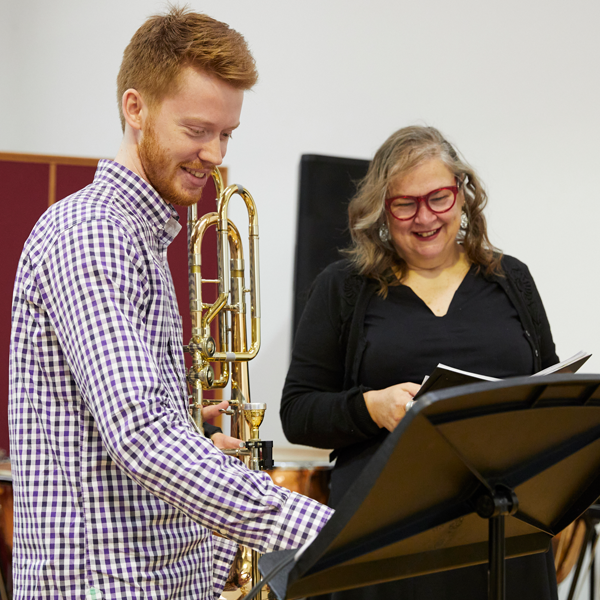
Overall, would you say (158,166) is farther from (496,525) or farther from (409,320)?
(409,320)

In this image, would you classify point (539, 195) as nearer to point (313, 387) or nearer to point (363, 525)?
point (313, 387)

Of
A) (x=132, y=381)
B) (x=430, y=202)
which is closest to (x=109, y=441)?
(x=132, y=381)

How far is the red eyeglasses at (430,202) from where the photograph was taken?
72.4 inches

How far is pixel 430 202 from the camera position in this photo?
184 centimetres

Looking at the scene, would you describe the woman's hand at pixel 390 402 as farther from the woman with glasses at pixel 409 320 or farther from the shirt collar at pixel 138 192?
the shirt collar at pixel 138 192

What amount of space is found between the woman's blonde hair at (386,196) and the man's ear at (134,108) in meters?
0.94

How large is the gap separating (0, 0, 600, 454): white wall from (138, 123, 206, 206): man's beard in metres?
2.03

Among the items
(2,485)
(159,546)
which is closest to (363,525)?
(159,546)

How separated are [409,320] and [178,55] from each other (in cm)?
98

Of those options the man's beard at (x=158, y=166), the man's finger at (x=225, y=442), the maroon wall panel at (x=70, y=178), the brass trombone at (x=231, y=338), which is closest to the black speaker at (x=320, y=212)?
the brass trombone at (x=231, y=338)

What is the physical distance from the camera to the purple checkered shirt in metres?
0.81

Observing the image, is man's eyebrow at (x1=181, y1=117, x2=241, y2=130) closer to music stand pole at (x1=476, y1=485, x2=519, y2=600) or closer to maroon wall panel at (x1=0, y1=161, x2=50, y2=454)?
music stand pole at (x1=476, y1=485, x2=519, y2=600)

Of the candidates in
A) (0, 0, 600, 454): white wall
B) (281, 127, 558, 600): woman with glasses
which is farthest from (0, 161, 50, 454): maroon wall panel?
(281, 127, 558, 600): woman with glasses

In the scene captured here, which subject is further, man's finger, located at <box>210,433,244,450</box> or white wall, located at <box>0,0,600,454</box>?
white wall, located at <box>0,0,600,454</box>
